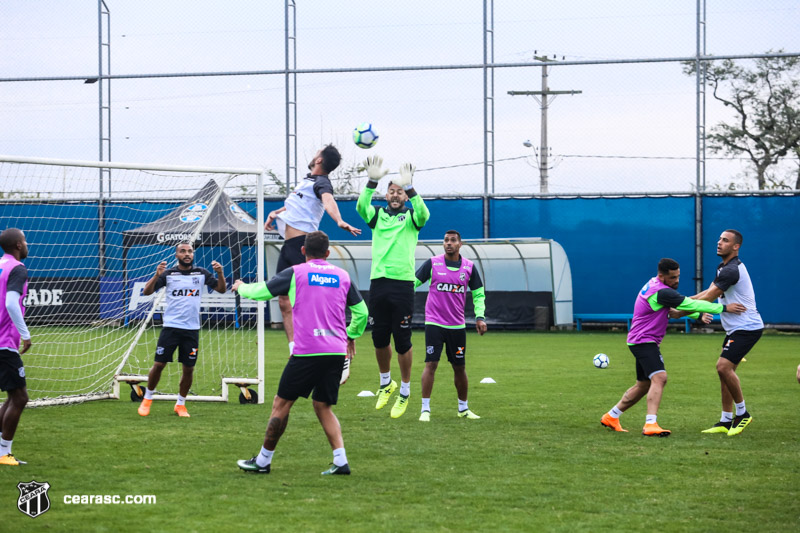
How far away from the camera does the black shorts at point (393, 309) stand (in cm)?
Answer: 1036

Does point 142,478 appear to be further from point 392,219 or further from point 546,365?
point 546,365

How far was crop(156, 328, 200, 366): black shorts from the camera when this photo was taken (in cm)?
1076

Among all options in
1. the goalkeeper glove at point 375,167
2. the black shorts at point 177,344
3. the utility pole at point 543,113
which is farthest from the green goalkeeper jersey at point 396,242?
the utility pole at point 543,113

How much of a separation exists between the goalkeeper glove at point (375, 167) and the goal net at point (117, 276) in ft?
7.38

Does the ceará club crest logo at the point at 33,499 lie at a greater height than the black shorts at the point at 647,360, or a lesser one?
lesser

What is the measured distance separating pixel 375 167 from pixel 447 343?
2.12 metres

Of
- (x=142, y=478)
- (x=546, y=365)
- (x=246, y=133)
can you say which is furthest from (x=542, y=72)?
(x=142, y=478)

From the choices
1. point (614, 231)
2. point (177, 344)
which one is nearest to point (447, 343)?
point (177, 344)

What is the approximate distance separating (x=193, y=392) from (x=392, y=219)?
4.27 meters

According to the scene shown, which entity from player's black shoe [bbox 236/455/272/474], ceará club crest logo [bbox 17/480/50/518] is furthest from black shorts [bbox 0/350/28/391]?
player's black shoe [bbox 236/455/272/474]

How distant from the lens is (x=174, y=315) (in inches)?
426

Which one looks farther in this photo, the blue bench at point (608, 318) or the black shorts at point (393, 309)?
the blue bench at point (608, 318)

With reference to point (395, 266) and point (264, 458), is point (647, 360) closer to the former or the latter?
point (395, 266)

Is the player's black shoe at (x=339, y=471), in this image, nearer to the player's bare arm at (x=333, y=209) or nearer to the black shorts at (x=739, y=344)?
the player's bare arm at (x=333, y=209)
